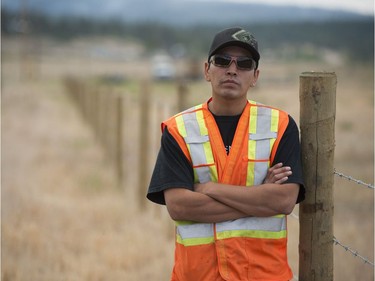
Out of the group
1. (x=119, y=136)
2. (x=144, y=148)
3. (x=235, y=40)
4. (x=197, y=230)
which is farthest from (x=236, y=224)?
(x=119, y=136)

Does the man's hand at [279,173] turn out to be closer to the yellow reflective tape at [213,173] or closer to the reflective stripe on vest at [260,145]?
the reflective stripe on vest at [260,145]

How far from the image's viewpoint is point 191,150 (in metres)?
3.08

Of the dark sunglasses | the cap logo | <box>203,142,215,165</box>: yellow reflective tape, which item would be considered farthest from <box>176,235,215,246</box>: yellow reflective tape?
the cap logo

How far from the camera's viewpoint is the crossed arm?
9.93 feet

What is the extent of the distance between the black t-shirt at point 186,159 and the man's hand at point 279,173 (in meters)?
0.03

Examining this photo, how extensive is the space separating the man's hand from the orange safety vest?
0.16ft

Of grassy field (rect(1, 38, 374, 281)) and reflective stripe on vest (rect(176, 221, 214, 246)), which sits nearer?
reflective stripe on vest (rect(176, 221, 214, 246))

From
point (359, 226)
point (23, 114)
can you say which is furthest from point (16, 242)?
point (23, 114)

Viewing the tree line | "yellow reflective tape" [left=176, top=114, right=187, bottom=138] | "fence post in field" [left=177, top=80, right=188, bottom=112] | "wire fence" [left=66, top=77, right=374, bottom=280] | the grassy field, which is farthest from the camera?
the tree line

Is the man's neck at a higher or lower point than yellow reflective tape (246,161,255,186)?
higher

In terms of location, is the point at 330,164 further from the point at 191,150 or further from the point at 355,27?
the point at 355,27

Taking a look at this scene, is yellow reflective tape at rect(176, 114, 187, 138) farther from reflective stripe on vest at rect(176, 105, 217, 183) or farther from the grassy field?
the grassy field

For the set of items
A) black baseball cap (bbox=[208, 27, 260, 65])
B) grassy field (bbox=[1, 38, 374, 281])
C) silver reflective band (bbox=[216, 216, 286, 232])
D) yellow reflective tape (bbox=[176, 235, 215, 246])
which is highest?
black baseball cap (bbox=[208, 27, 260, 65])

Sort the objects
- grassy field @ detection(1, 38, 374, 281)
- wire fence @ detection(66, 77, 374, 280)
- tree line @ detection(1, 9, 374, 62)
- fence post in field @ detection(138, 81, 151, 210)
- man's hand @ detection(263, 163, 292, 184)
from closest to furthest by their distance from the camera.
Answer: man's hand @ detection(263, 163, 292, 184) < grassy field @ detection(1, 38, 374, 281) < fence post in field @ detection(138, 81, 151, 210) < wire fence @ detection(66, 77, 374, 280) < tree line @ detection(1, 9, 374, 62)
